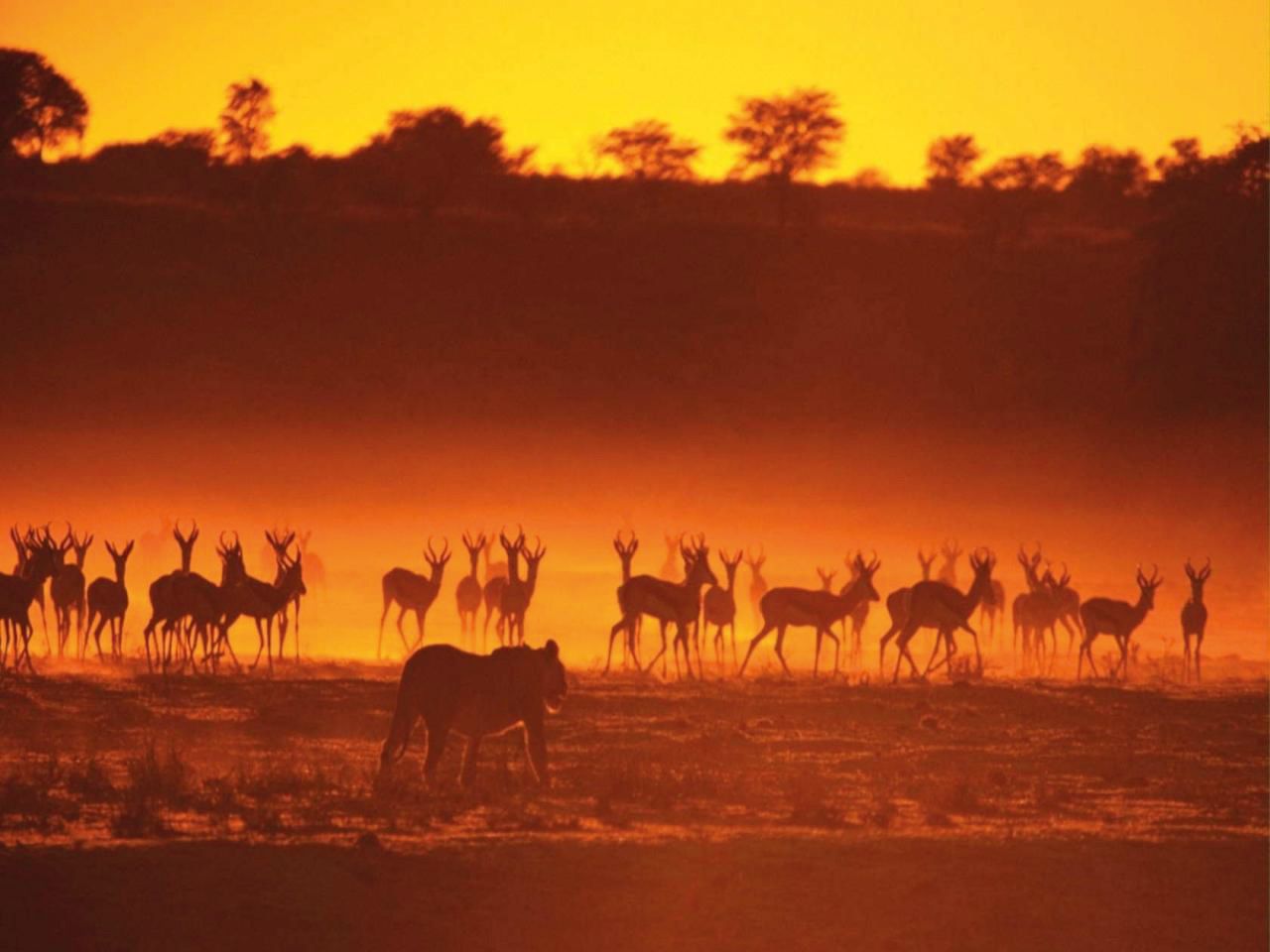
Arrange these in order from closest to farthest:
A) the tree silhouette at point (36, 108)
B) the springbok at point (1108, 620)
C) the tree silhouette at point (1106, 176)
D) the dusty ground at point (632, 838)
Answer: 1. the dusty ground at point (632, 838)
2. the springbok at point (1108, 620)
3. the tree silhouette at point (36, 108)
4. the tree silhouette at point (1106, 176)

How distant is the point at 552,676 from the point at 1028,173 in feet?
256

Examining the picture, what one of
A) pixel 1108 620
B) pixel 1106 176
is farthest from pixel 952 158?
pixel 1108 620

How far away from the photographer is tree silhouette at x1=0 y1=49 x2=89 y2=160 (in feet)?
264

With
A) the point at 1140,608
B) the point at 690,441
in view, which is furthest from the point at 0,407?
the point at 1140,608

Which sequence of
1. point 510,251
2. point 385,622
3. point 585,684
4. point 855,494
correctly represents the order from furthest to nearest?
1. point 510,251
2. point 855,494
3. point 385,622
4. point 585,684

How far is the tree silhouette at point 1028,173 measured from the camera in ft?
306

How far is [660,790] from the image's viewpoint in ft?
60.7

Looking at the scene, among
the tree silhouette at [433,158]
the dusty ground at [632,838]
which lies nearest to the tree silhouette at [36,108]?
the tree silhouette at [433,158]

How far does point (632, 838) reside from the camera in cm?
1644

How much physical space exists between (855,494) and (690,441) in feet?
17.7

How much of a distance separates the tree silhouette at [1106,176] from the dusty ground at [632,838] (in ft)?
260

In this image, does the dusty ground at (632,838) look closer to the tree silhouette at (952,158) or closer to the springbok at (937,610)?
the springbok at (937,610)

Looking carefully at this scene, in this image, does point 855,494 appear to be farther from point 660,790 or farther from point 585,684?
point 660,790

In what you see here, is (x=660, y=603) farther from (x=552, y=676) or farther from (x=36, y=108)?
(x=36, y=108)
